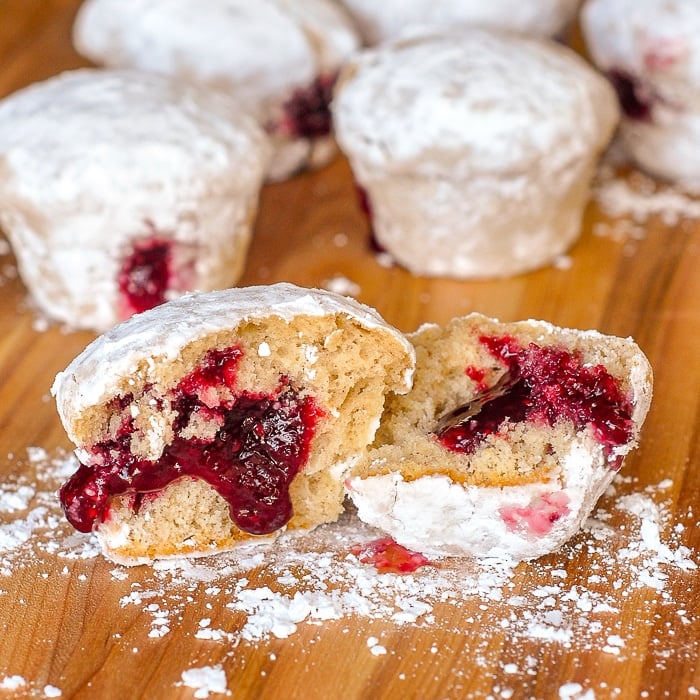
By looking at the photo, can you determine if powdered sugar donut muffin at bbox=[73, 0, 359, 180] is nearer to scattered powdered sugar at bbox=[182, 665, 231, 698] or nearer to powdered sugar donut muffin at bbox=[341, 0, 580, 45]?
powdered sugar donut muffin at bbox=[341, 0, 580, 45]

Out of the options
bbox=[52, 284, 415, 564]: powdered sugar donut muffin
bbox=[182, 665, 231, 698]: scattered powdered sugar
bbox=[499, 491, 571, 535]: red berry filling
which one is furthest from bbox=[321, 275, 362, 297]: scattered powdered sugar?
bbox=[182, 665, 231, 698]: scattered powdered sugar

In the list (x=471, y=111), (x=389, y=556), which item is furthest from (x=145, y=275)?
(x=389, y=556)

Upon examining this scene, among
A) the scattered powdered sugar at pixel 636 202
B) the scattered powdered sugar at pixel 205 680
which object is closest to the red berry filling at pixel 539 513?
the scattered powdered sugar at pixel 205 680

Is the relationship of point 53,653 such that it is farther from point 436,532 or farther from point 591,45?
point 591,45

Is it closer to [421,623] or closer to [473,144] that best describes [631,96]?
[473,144]

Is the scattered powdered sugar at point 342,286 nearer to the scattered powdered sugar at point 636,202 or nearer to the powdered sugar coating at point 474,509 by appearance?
the scattered powdered sugar at point 636,202

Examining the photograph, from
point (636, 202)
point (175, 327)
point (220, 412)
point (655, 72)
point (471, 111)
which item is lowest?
point (636, 202)
